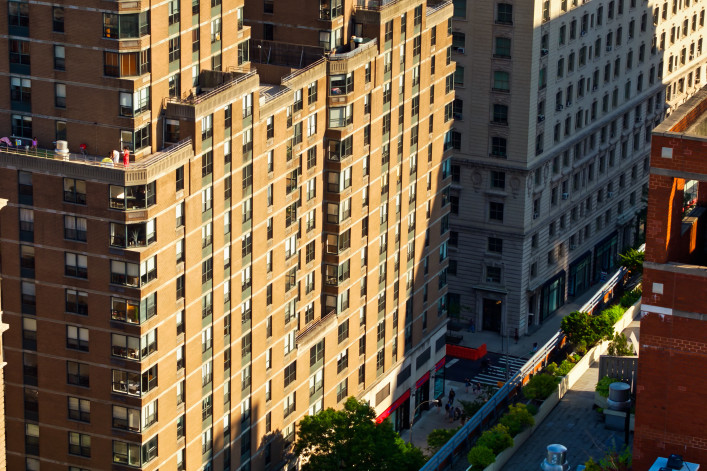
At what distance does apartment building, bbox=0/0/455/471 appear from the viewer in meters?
114

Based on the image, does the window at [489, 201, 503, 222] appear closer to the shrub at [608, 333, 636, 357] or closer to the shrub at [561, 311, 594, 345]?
the shrub at [561, 311, 594, 345]

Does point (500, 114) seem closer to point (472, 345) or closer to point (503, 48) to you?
point (503, 48)

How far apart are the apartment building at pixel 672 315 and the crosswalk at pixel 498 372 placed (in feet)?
296

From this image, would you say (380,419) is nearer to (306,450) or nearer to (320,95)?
(306,450)

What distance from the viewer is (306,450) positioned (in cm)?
14200

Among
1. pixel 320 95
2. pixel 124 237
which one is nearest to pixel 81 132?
pixel 124 237

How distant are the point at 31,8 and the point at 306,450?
50314mm

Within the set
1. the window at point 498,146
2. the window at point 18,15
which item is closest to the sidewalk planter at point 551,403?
the window at point 18,15

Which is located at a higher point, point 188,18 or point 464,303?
point 188,18

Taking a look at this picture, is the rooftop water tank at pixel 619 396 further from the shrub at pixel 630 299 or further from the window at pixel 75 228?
the shrub at pixel 630 299

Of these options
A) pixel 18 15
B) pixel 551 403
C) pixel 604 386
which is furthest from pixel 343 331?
pixel 18 15

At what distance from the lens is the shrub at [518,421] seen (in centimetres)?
11819

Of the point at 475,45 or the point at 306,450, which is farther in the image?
the point at 475,45

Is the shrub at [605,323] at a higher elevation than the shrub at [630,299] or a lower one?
higher
